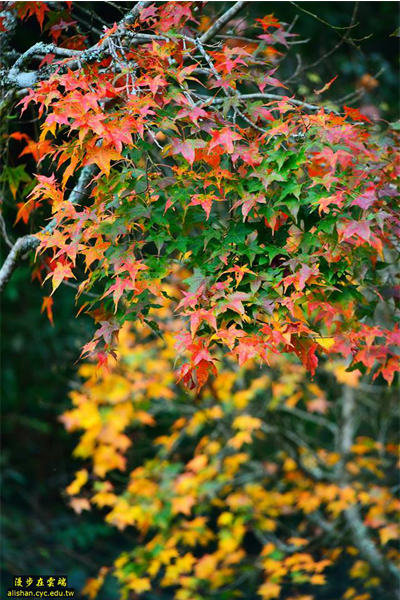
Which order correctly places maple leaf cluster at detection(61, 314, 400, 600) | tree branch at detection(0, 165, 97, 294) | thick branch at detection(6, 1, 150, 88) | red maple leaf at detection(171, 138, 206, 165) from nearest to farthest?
red maple leaf at detection(171, 138, 206, 165), thick branch at detection(6, 1, 150, 88), tree branch at detection(0, 165, 97, 294), maple leaf cluster at detection(61, 314, 400, 600)

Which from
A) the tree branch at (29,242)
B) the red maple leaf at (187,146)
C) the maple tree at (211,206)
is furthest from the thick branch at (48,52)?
the red maple leaf at (187,146)

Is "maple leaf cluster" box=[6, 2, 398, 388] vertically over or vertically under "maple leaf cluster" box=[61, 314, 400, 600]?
over

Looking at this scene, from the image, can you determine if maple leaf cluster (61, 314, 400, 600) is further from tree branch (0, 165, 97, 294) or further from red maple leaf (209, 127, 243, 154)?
red maple leaf (209, 127, 243, 154)

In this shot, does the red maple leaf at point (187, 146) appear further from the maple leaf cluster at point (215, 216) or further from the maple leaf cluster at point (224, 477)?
the maple leaf cluster at point (224, 477)

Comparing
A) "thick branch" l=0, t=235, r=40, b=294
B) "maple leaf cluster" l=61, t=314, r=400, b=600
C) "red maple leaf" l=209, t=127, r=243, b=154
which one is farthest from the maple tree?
"maple leaf cluster" l=61, t=314, r=400, b=600

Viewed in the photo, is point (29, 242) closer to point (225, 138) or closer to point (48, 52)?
point (48, 52)

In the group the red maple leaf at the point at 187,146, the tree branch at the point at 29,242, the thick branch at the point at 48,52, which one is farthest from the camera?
the tree branch at the point at 29,242

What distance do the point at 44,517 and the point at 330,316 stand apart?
4035 millimetres

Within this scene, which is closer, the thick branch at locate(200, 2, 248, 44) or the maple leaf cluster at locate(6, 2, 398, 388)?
the maple leaf cluster at locate(6, 2, 398, 388)

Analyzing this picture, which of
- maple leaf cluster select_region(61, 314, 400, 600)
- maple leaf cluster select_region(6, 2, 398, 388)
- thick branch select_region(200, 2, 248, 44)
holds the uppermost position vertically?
thick branch select_region(200, 2, 248, 44)

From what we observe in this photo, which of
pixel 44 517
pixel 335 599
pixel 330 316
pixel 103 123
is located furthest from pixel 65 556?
pixel 103 123

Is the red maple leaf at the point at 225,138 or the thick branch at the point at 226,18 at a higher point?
the thick branch at the point at 226,18

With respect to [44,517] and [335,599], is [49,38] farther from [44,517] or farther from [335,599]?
[335,599]

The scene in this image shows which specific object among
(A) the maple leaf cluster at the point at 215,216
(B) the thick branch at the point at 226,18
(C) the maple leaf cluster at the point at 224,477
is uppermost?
(B) the thick branch at the point at 226,18
